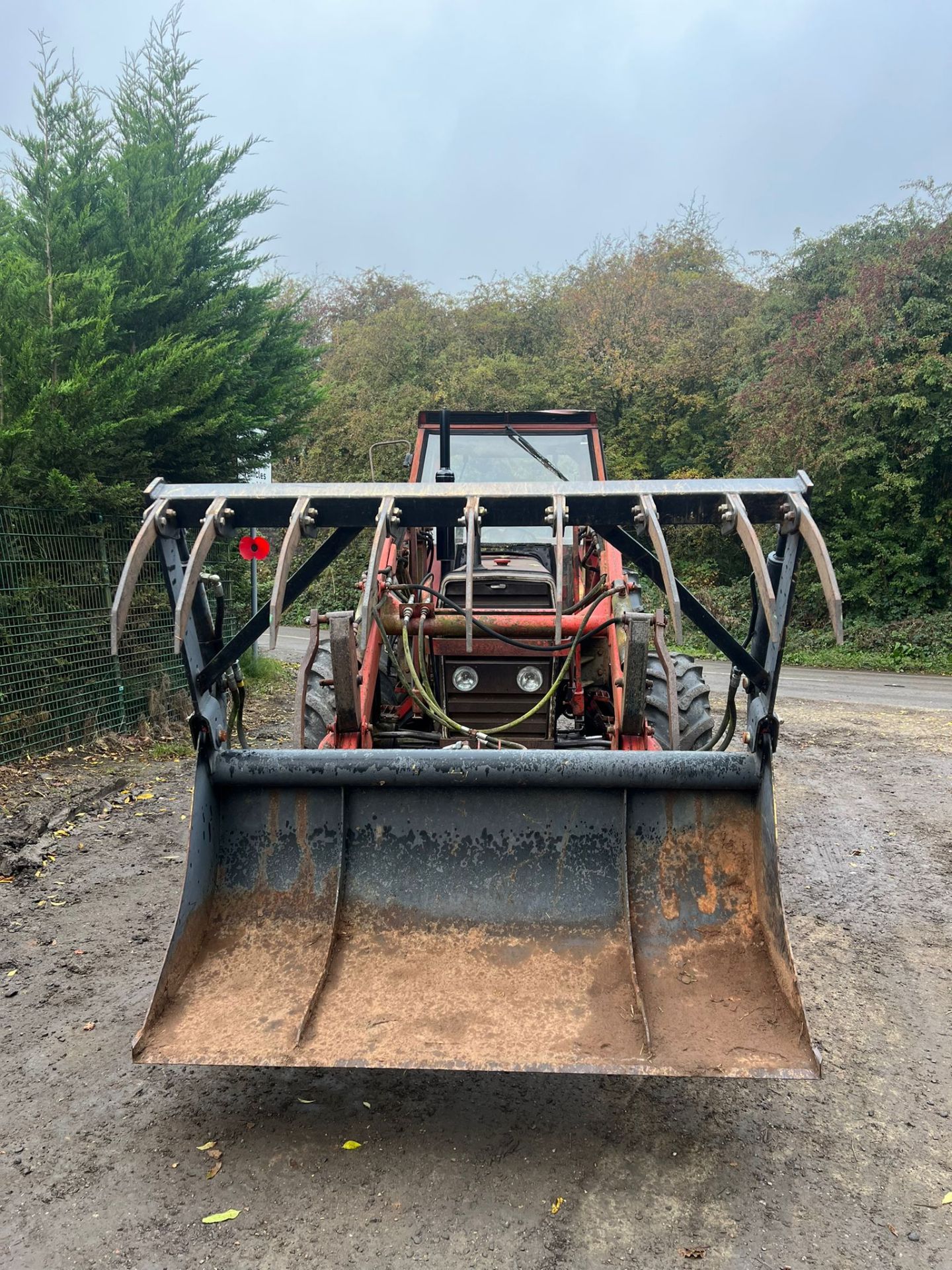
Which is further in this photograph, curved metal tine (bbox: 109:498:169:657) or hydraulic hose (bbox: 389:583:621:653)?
hydraulic hose (bbox: 389:583:621:653)

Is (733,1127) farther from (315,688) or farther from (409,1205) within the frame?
(315,688)

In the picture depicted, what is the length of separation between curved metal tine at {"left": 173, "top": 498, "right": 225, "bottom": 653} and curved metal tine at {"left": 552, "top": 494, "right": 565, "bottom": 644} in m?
1.03

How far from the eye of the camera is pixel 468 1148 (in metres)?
2.67

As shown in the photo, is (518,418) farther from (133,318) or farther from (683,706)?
(133,318)

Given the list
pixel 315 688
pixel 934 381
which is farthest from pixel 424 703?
pixel 934 381

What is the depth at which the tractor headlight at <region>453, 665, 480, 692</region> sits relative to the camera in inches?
187

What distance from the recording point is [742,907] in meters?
3.02

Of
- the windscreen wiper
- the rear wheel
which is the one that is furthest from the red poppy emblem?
the windscreen wiper

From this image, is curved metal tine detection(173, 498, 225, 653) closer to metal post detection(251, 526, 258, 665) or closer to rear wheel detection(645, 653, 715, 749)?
rear wheel detection(645, 653, 715, 749)

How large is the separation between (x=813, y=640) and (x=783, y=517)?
15.2 m

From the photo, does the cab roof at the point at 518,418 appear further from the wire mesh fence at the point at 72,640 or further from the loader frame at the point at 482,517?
the wire mesh fence at the point at 72,640

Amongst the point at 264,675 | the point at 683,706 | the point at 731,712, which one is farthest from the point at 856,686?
the point at 731,712

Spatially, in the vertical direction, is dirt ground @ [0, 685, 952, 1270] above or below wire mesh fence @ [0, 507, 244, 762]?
below

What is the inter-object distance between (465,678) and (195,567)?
7.08 feet
